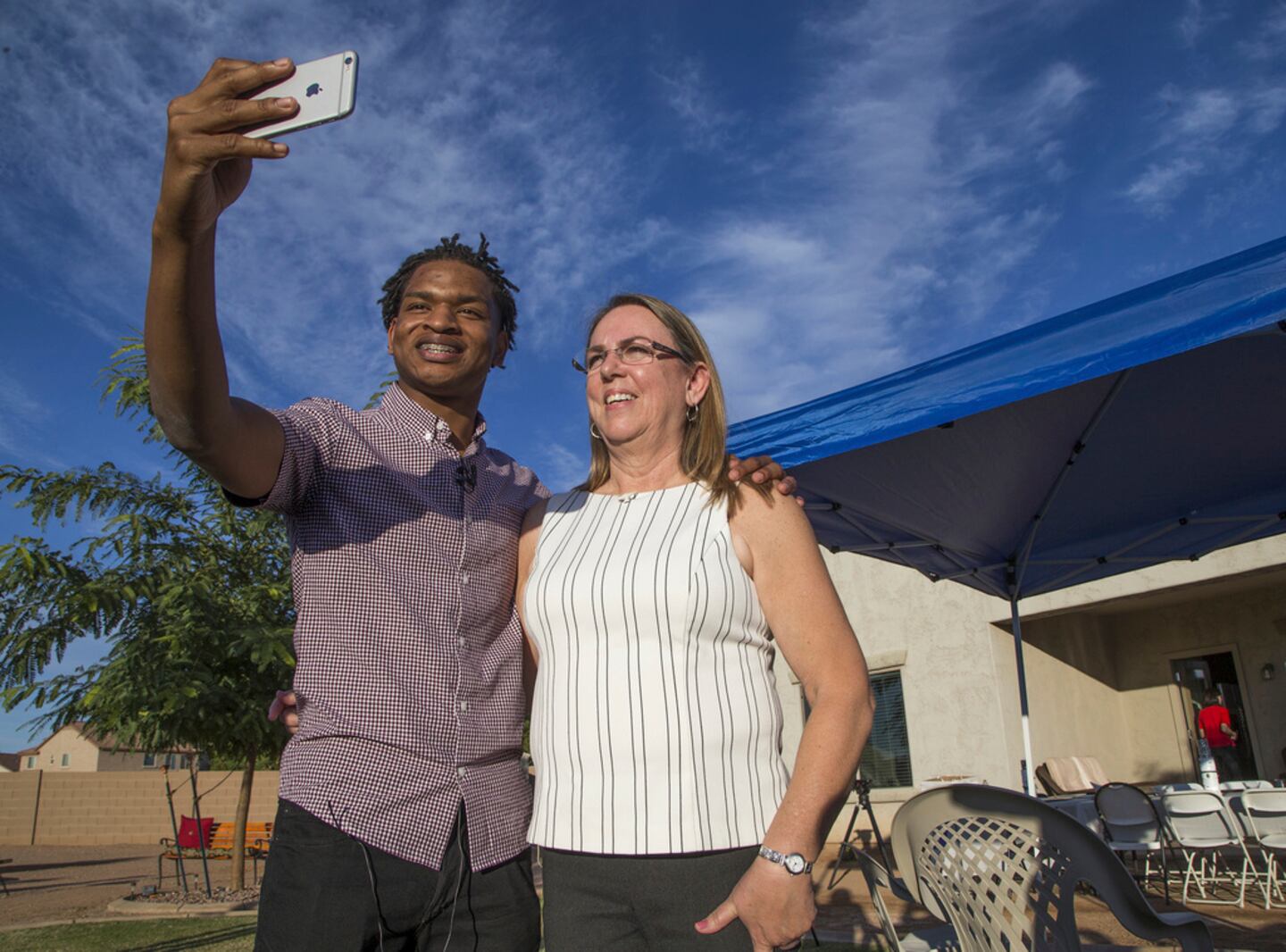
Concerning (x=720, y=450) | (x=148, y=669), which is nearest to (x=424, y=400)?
(x=720, y=450)

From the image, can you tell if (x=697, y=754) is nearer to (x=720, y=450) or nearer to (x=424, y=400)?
(x=720, y=450)

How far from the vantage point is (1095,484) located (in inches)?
198

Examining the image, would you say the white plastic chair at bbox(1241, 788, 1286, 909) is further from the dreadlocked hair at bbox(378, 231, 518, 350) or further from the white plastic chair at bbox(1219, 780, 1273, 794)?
the dreadlocked hair at bbox(378, 231, 518, 350)

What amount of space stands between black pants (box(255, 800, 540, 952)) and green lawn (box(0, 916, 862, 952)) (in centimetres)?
606

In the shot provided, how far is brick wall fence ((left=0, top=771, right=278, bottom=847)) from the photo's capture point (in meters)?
24.2

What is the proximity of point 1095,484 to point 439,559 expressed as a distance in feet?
14.7

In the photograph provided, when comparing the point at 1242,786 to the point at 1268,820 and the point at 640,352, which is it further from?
the point at 640,352

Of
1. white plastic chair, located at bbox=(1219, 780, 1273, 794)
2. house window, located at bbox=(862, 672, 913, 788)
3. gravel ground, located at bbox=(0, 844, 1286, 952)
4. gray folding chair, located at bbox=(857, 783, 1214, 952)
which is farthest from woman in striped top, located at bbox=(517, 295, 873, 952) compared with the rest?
house window, located at bbox=(862, 672, 913, 788)

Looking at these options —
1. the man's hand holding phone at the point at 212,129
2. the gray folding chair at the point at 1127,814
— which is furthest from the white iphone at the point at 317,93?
the gray folding chair at the point at 1127,814

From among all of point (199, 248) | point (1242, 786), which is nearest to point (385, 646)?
point (199, 248)

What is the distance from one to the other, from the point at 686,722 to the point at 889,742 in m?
12.3

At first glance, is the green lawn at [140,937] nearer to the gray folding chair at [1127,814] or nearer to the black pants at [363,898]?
the black pants at [363,898]

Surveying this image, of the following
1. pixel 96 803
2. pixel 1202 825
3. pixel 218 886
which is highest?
pixel 1202 825

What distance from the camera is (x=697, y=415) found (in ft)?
6.09
